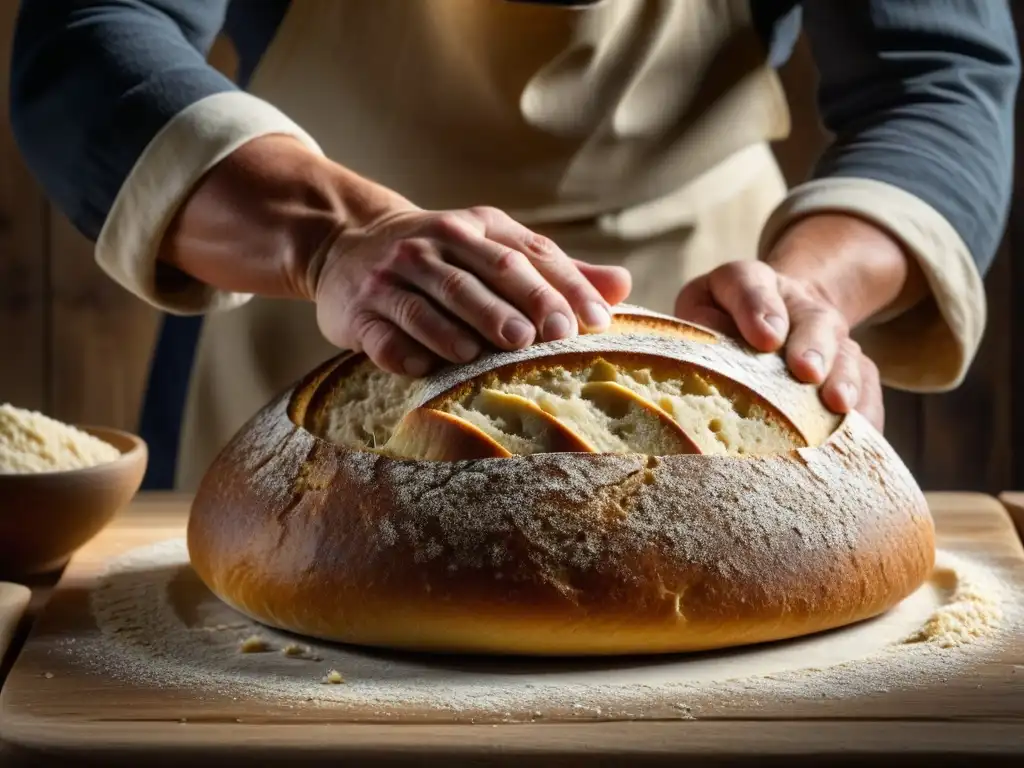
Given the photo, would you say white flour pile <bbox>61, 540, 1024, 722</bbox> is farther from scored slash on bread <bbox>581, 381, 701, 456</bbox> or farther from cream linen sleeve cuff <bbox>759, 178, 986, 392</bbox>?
cream linen sleeve cuff <bbox>759, 178, 986, 392</bbox>

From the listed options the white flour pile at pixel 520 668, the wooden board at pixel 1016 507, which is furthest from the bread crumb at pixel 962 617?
the wooden board at pixel 1016 507

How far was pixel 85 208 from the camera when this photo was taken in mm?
1374

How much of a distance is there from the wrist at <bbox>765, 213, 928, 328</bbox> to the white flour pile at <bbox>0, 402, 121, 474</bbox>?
0.68 meters

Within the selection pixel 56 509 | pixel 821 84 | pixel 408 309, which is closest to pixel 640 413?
pixel 408 309

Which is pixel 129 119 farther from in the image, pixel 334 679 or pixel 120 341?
pixel 120 341

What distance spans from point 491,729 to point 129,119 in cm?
75

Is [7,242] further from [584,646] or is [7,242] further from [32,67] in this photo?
[584,646]

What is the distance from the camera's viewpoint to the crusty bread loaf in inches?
36.4

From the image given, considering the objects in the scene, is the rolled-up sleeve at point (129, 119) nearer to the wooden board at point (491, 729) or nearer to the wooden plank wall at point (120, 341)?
the wooden board at point (491, 729)

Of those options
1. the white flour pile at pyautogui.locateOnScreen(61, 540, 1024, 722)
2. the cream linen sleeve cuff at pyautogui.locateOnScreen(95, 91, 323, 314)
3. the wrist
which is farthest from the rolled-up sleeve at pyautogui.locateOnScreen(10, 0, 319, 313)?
the wrist

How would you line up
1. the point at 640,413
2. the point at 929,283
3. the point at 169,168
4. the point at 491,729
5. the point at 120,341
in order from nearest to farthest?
1. the point at 491,729
2. the point at 640,413
3. the point at 169,168
4. the point at 929,283
5. the point at 120,341

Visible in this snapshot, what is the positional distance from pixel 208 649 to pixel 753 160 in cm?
100

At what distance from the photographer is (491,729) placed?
82cm

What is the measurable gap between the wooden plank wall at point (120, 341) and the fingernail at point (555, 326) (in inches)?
61.9
